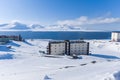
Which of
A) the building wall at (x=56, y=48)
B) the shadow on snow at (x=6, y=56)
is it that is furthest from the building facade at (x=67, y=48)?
the shadow on snow at (x=6, y=56)

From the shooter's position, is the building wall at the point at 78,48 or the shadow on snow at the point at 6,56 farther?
the building wall at the point at 78,48

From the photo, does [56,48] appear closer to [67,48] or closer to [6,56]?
[67,48]

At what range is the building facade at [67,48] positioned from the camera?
6481 centimetres

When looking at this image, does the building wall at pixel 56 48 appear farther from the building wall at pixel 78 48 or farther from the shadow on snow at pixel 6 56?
the shadow on snow at pixel 6 56

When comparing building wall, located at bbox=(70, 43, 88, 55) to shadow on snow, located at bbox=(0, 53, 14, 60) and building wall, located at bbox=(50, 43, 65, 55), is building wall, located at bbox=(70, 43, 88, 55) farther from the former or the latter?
shadow on snow, located at bbox=(0, 53, 14, 60)

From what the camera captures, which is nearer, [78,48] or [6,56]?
[6,56]

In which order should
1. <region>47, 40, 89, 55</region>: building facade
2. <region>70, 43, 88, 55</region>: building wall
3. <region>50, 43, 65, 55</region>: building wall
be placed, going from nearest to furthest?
<region>50, 43, 65, 55</region>: building wall → <region>47, 40, 89, 55</region>: building facade → <region>70, 43, 88, 55</region>: building wall

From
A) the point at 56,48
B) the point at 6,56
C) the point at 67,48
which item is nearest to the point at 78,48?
the point at 67,48

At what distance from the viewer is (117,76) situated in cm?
2338

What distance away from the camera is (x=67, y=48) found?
2633 inches

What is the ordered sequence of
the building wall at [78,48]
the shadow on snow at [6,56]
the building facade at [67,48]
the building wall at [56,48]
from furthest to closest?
the building wall at [78,48], the building facade at [67,48], the building wall at [56,48], the shadow on snow at [6,56]

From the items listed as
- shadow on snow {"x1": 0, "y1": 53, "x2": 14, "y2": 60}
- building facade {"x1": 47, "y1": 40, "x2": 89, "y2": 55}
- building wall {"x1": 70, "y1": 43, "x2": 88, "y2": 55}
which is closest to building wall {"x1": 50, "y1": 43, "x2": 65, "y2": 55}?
building facade {"x1": 47, "y1": 40, "x2": 89, "y2": 55}

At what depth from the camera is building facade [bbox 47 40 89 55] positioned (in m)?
64.8

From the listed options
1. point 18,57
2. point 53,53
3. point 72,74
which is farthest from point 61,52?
point 72,74
